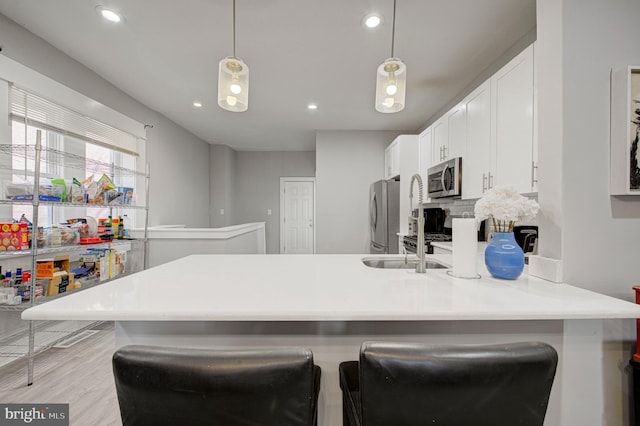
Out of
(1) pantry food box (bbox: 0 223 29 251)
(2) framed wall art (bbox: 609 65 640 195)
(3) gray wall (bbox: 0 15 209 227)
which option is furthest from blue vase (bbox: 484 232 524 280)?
(3) gray wall (bbox: 0 15 209 227)

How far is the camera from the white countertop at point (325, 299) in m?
0.82

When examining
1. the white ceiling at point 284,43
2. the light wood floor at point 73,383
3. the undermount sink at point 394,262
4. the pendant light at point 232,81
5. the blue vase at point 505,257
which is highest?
the white ceiling at point 284,43

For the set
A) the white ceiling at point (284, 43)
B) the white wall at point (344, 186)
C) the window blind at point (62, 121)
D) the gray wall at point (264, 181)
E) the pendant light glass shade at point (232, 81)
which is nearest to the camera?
the pendant light glass shade at point (232, 81)

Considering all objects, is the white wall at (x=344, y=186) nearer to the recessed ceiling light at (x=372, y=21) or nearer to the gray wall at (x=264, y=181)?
the gray wall at (x=264, y=181)

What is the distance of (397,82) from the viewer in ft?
5.01

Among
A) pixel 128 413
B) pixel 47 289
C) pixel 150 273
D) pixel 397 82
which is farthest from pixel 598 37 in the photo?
pixel 47 289

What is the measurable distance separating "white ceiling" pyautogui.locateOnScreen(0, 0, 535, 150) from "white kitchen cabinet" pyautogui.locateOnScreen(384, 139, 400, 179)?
2.24 feet

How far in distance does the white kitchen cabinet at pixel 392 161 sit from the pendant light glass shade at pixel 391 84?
2510 millimetres

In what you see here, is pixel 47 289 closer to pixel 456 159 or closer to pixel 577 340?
pixel 577 340

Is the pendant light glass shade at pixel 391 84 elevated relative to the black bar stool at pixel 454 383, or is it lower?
elevated

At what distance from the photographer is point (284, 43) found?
2381mm

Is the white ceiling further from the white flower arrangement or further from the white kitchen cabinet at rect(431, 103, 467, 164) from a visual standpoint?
the white flower arrangement

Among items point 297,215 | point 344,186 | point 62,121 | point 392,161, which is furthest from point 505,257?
point 297,215

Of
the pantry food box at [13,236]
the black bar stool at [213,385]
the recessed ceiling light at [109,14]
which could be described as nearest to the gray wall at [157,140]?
the recessed ceiling light at [109,14]
